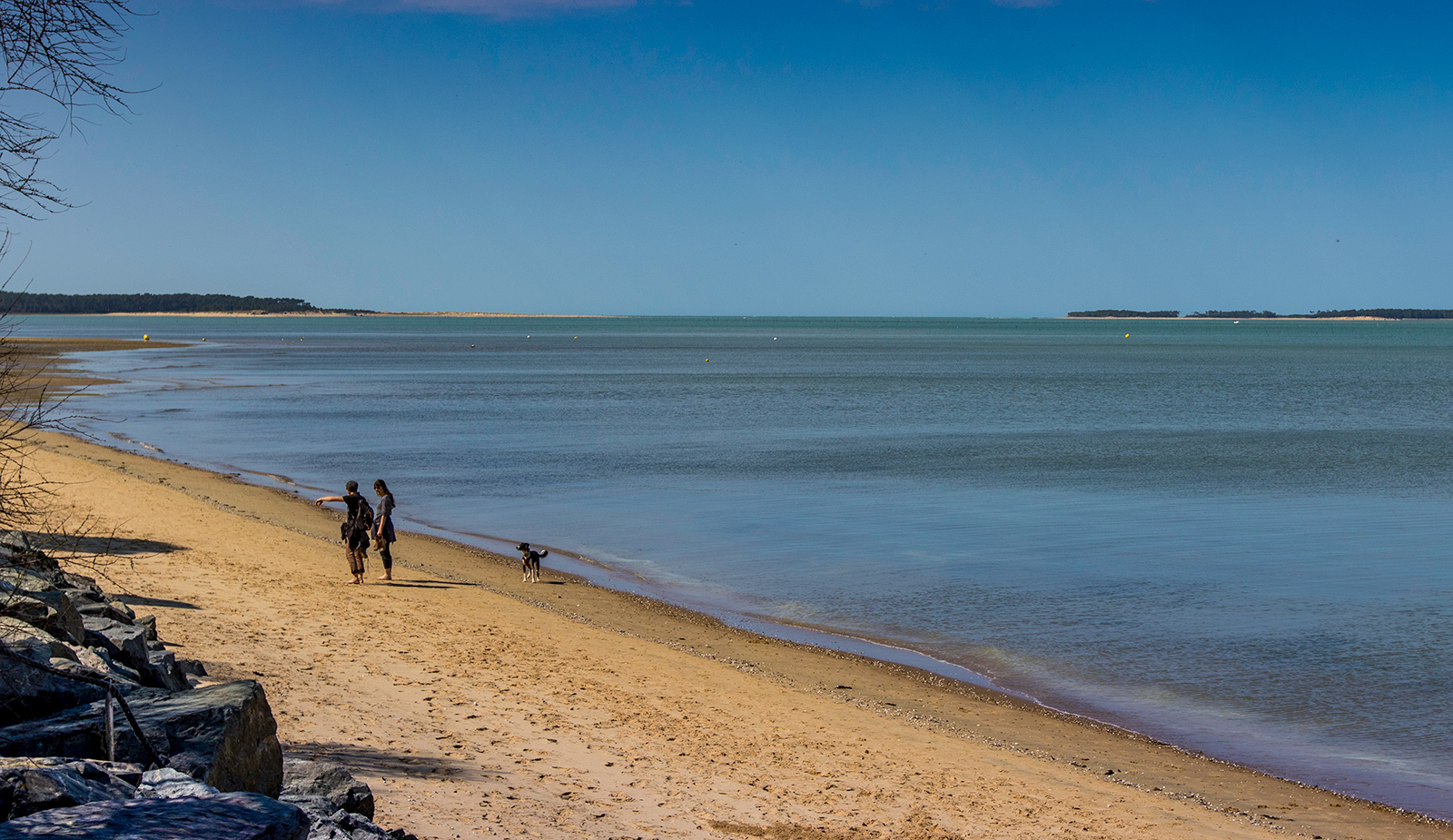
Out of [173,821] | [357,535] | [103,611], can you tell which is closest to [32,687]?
[173,821]

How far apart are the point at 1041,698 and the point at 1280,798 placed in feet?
9.97

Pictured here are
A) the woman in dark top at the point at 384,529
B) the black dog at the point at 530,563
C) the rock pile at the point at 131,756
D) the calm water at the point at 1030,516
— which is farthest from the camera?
the black dog at the point at 530,563

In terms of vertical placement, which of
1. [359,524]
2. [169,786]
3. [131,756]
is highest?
[169,786]

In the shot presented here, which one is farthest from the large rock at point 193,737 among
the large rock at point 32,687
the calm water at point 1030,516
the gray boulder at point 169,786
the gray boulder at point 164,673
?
the calm water at point 1030,516

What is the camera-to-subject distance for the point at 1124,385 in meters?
72.8

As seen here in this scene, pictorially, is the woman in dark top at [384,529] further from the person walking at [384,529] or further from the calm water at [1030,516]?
Answer: the calm water at [1030,516]

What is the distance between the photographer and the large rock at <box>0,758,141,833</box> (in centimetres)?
449

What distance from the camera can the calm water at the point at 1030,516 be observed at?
12.8 meters

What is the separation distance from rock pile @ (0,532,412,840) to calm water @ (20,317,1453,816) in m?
8.53

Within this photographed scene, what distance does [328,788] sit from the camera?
617cm

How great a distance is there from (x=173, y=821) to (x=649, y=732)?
5591 millimetres

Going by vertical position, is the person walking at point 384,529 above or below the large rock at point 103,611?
below

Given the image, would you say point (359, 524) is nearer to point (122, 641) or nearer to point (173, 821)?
point (122, 641)

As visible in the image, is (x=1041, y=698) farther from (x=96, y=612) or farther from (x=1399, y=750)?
(x=96, y=612)
